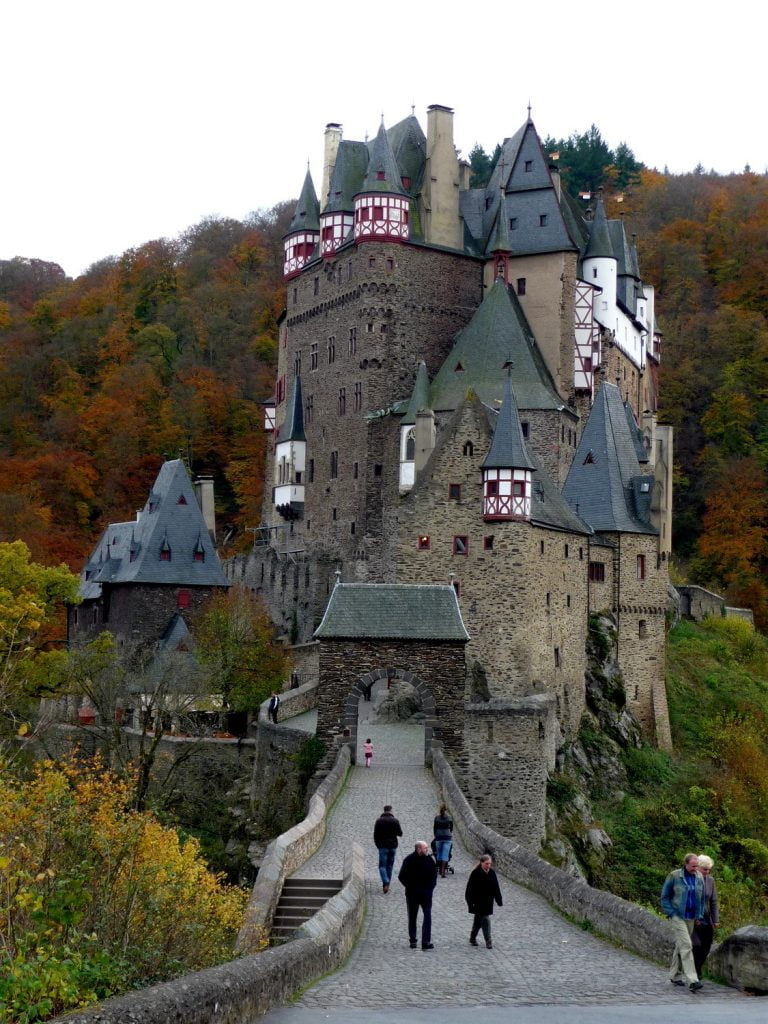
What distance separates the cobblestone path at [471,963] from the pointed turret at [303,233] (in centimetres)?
4384

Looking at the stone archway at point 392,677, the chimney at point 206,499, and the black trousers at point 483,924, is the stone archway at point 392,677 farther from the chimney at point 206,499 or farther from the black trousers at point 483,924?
the chimney at point 206,499

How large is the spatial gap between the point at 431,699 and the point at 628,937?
17.6 metres

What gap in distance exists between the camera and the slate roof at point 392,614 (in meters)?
35.2

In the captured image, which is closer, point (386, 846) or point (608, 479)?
point (386, 846)

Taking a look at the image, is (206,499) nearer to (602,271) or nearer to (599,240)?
(602,271)

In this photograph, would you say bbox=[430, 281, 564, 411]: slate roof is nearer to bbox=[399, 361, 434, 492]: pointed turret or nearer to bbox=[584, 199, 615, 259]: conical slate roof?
bbox=[399, 361, 434, 492]: pointed turret

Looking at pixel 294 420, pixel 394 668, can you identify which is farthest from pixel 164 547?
pixel 394 668

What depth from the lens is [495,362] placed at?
184 feet

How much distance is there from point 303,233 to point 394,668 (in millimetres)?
34526

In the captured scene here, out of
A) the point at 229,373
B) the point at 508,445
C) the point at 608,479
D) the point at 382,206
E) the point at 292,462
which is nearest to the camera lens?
the point at 508,445

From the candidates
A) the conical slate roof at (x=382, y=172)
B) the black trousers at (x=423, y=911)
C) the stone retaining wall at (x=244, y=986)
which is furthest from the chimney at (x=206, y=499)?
the stone retaining wall at (x=244, y=986)

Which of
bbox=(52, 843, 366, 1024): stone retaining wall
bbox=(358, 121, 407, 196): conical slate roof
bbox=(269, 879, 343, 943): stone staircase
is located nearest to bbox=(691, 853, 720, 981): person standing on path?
bbox=(52, 843, 366, 1024): stone retaining wall

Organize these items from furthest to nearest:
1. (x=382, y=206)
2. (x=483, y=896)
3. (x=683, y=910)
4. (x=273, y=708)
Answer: (x=382, y=206) → (x=273, y=708) → (x=483, y=896) → (x=683, y=910)

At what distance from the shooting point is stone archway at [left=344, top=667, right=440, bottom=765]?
34625 mm
